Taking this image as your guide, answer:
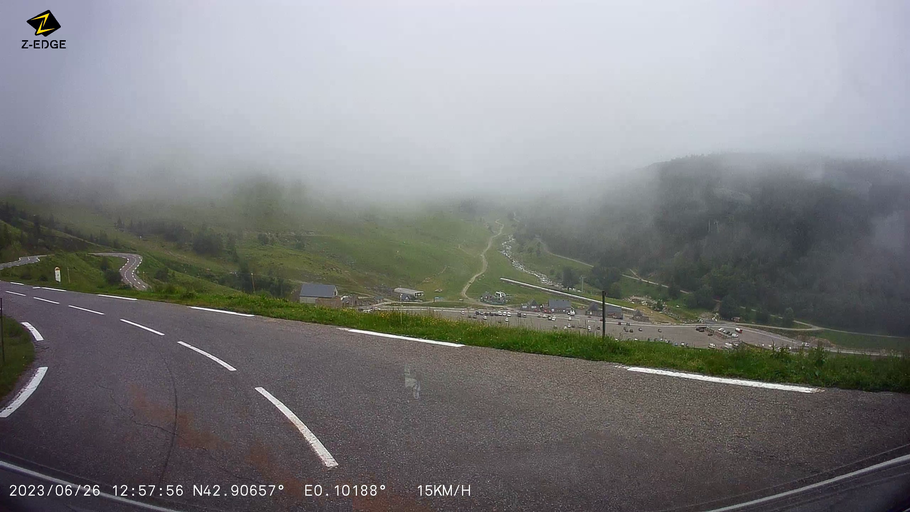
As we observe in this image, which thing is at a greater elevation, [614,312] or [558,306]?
[558,306]

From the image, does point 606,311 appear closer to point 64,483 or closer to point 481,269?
point 64,483

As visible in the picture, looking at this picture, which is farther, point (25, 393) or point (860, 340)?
point (860, 340)

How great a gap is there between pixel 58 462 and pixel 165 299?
56.3 ft

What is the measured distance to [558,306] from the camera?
21828 millimetres

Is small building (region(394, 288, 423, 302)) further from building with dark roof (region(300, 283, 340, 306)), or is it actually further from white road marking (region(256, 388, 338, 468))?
white road marking (region(256, 388, 338, 468))

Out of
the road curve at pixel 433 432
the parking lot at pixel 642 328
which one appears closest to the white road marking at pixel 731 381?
the road curve at pixel 433 432

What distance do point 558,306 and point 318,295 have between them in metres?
11.0

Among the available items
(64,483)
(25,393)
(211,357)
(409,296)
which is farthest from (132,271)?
(64,483)

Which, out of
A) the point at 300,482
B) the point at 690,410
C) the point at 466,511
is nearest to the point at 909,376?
the point at 690,410

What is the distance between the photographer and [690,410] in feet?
20.7

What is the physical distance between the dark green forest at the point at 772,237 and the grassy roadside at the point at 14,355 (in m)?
18.4

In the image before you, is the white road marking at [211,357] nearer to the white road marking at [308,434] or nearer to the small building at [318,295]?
the white road marking at [308,434]

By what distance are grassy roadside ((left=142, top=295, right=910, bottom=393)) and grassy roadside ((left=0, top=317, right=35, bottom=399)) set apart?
Result: 594cm

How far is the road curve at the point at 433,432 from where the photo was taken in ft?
14.5
